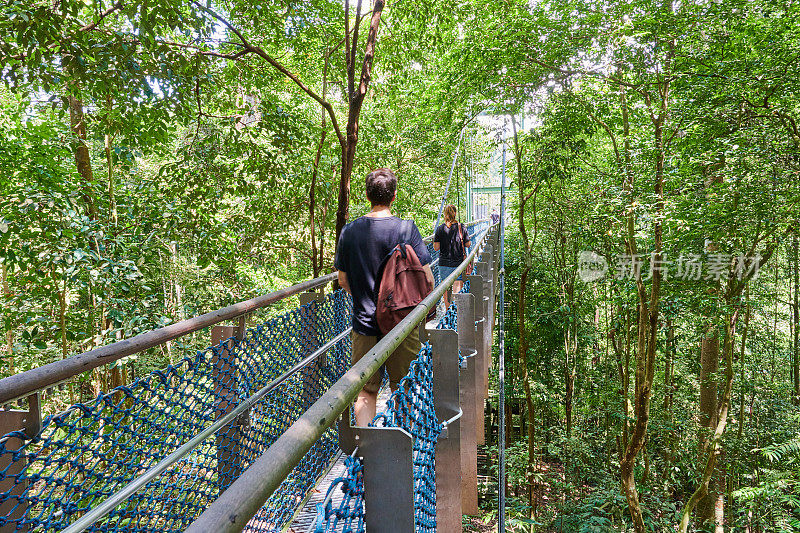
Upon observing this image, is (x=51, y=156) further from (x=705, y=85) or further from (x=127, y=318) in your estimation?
(x=705, y=85)

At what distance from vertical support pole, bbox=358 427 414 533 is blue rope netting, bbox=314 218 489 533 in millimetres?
21

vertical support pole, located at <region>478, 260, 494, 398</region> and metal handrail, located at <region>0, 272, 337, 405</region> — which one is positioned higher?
metal handrail, located at <region>0, 272, 337, 405</region>

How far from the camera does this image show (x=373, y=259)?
6.52ft

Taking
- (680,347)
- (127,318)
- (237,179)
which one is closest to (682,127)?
(237,179)

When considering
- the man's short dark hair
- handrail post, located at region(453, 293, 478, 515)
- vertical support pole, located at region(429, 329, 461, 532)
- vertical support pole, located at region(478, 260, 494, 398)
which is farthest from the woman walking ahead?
vertical support pole, located at region(429, 329, 461, 532)

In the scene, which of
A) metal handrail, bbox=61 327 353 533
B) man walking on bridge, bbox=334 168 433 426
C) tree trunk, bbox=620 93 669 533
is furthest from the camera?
tree trunk, bbox=620 93 669 533

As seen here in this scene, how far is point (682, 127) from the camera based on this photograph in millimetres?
4895

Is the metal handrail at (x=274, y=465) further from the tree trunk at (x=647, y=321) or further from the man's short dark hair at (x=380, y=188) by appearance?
the tree trunk at (x=647, y=321)

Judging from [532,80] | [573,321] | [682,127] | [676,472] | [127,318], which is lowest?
[676,472]

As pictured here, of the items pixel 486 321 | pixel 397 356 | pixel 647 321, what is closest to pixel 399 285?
pixel 397 356

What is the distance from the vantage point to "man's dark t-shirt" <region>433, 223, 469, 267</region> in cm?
483

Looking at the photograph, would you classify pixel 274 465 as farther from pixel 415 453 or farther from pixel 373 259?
pixel 373 259

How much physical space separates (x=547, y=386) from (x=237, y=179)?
476 inches

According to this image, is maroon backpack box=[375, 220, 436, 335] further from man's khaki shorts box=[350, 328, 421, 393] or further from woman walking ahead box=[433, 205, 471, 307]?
woman walking ahead box=[433, 205, 471, 307]
